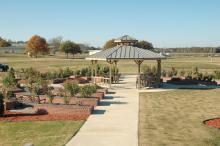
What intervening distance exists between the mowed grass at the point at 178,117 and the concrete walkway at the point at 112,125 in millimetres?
412

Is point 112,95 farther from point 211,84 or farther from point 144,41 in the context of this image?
point 144,41

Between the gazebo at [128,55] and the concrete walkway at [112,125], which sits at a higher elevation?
the gazebo at [128,55]

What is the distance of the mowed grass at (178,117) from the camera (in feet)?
46.4

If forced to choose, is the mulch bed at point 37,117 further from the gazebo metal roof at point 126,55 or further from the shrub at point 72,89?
the gazebo metal roof at point 126,55

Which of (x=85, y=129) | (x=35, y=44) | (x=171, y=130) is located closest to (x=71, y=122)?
(x=85, y=129)

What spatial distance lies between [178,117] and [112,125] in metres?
3.76

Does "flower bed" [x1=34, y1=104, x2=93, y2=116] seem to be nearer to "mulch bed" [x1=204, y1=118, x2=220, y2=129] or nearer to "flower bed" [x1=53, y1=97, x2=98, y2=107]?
"flower bed" [x1=53, y1=97, x2=98, y2=107]

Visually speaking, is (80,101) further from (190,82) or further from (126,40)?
(190,82)

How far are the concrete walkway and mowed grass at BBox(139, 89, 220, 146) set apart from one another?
1.35 feet

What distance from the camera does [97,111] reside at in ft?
65.4

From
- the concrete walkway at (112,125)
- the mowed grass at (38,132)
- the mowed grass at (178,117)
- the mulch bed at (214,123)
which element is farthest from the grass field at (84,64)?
the mowed grass at (38,132)

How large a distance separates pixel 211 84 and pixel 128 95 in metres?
10.4

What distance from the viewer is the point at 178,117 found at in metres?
18.7

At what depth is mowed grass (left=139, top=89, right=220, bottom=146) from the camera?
14133 millimetres
